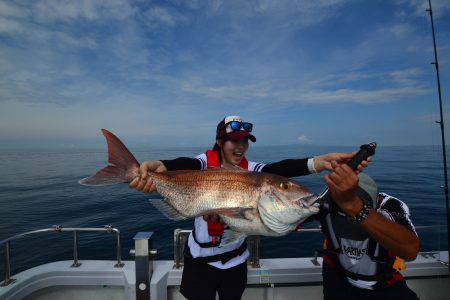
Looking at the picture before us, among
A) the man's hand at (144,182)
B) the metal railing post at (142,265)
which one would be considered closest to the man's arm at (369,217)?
the man's hand at (144,182)

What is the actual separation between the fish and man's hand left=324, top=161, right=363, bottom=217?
430mm

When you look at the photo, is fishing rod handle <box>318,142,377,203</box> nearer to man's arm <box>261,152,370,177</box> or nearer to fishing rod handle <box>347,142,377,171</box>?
fishing rod handle <box>347,142,377,171</box>

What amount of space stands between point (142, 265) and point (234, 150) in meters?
2.36

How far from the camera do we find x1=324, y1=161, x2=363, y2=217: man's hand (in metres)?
2.20

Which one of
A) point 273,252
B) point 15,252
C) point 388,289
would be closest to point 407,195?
point 273,252

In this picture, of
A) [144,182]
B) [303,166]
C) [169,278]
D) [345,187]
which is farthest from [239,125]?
[169,278]

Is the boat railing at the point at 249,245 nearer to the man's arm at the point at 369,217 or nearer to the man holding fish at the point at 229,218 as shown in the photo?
the man holding fish at the point at 229,218

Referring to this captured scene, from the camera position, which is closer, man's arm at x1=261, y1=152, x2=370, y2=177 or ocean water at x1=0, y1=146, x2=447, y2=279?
man's arm at x1=261, y1=152, x2=370, y2=177

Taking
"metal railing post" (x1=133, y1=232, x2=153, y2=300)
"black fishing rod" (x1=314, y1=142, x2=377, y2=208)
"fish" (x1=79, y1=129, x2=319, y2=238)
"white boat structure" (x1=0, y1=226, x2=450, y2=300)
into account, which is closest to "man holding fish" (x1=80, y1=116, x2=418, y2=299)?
"fish" (x1=79, y1=129, x2=319, y2=238)

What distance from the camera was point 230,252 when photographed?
3.39m

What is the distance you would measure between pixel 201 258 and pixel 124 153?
5.87ft

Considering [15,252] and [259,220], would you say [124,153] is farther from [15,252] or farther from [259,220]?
[15,252]

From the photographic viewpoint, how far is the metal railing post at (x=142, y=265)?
383cm

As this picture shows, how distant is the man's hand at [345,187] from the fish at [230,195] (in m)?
0.43
